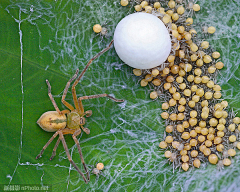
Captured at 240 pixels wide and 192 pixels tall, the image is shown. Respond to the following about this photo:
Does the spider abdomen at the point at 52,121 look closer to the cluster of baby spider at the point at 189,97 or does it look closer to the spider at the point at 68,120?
the spider at the point at 68,120

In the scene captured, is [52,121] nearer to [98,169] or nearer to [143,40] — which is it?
[98,169]

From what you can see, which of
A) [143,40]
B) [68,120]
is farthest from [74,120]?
[143,40]

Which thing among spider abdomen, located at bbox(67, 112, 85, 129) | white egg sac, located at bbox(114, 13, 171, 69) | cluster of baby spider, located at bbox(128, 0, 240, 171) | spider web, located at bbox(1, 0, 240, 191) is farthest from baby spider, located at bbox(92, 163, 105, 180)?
white egg sac, located at bbox(114, 13, 171, 69)

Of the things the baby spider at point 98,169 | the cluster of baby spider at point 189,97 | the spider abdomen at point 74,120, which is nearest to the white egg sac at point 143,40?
the cluster of baby spider at point 189,97

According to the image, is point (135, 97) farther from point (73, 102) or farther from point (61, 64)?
point (61, 64)

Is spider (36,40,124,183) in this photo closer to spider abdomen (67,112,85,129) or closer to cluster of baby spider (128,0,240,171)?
spider abdomen (67,112,85,129)

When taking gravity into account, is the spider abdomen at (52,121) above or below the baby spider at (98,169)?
above
